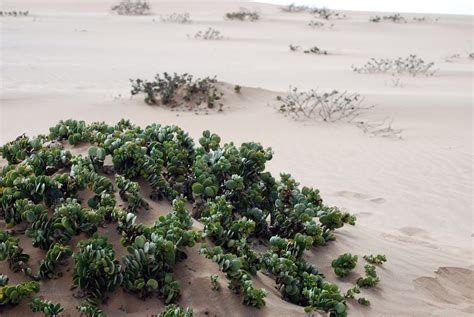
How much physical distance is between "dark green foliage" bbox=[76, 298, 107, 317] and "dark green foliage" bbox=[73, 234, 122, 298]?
0.09 metres

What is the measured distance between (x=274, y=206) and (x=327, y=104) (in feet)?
24.3

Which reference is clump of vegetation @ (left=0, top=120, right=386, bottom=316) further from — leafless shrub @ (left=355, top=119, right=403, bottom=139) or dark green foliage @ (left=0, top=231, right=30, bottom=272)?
leafless shrub @ (left=355, top=119, right=403, bottom=139)

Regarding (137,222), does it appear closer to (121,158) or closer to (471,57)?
(121,158)

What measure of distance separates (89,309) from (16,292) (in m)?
0.40

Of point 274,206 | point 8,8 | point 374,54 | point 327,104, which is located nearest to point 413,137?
point 327,104

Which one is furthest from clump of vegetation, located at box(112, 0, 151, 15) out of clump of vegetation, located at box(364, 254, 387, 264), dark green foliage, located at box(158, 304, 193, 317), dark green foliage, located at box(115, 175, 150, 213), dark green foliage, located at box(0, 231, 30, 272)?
dark green foliage, located at box(158, 304, 193, 317)

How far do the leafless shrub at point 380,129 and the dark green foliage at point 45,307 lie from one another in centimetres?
789

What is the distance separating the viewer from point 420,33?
30.6 metres

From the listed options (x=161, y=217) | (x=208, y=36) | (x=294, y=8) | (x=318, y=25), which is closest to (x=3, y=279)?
(x=161, y=217)

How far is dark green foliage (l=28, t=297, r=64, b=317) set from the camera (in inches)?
113

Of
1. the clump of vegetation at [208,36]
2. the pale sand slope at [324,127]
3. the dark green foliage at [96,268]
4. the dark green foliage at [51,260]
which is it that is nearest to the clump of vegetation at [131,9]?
the pale sand slope at [324,127]

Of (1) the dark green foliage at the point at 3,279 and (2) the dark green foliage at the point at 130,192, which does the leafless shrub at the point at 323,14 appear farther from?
(1) the dark green foliage at the point at 3,279

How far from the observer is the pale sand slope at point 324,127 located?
13.1ft

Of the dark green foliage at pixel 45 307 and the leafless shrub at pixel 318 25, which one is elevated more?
the dark green foliage at pixel 45 307
